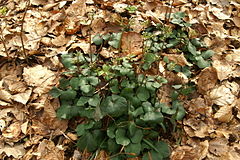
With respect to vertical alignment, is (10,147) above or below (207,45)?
below

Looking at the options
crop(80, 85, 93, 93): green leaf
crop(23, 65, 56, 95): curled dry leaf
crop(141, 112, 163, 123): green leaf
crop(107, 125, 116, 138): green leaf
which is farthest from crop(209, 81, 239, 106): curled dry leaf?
crop(23, 65, 56, 95): curled dry leaf

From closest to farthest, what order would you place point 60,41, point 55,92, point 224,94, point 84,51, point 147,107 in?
point 147,107 < point 55,92 < point 224,94 < point 84,51 < point 60,41

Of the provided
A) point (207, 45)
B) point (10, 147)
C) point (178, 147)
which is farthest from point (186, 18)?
point (10, 147)

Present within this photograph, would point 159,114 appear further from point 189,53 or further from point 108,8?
point 108,8

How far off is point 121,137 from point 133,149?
0.11 metres

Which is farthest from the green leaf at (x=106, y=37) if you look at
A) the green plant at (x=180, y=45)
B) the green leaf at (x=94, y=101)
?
the green leaf at (x=94, y=101)

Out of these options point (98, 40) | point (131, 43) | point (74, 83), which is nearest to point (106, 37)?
point (98, 40)

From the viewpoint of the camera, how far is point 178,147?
1.81 m

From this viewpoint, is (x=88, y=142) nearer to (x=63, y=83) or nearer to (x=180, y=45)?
(x=63, y=83)

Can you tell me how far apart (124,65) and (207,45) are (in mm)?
901

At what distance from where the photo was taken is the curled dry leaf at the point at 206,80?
2.07m

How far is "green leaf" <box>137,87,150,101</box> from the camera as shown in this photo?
1.83 metres

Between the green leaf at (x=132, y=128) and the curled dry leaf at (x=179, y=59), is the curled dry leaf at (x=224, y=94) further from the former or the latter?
the green leaf at (x=132, y=128)

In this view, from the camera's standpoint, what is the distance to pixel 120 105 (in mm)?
1769
